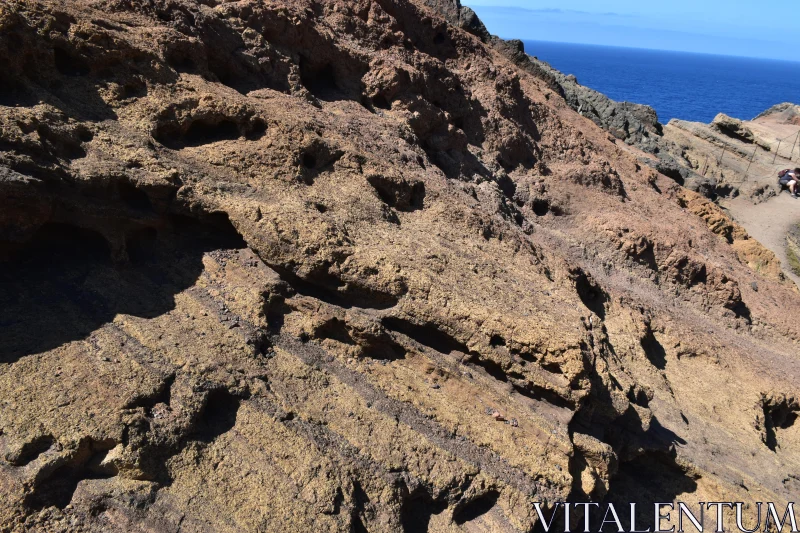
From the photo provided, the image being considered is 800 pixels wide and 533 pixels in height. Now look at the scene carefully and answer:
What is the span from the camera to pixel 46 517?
3.58 meters

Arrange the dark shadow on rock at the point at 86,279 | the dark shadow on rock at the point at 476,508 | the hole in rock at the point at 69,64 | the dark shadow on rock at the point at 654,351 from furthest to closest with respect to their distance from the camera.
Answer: the dark shadow on rock at the point at 654,351
the hole in rock at the point at 69,64
the dark shadow on rock at the point at 476,508
the dark shadow on rock at the point at 86,279

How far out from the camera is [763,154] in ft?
83.4

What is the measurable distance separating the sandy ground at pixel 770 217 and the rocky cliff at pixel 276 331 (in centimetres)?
1135

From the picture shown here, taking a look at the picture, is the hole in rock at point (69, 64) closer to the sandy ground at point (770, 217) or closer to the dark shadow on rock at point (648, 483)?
the dark shadow on rock at point (648, 483)

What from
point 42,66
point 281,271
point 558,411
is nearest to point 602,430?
point 558,411

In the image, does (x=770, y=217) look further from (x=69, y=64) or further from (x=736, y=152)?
(x=69, y=64)

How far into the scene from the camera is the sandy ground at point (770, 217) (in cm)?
1769

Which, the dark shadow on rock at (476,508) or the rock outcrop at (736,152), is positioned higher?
the rock outcrop at (736,152)

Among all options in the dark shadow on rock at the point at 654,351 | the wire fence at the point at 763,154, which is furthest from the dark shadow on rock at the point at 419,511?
the wire fence at the point at 763,154

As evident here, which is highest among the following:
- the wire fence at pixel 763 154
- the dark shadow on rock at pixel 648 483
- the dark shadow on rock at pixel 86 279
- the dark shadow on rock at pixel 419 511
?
the wire fence at pixel 763 154

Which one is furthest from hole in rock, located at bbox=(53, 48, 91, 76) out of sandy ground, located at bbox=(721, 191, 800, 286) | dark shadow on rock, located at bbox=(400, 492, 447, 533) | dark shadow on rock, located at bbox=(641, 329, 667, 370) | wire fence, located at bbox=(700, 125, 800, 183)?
wire fence, located at bbox=(700, 125, 800, 183)

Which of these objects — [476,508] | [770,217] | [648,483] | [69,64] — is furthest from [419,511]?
[770,217]

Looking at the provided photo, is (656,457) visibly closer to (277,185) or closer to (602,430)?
(602,430)

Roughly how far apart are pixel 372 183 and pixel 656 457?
466 cm
